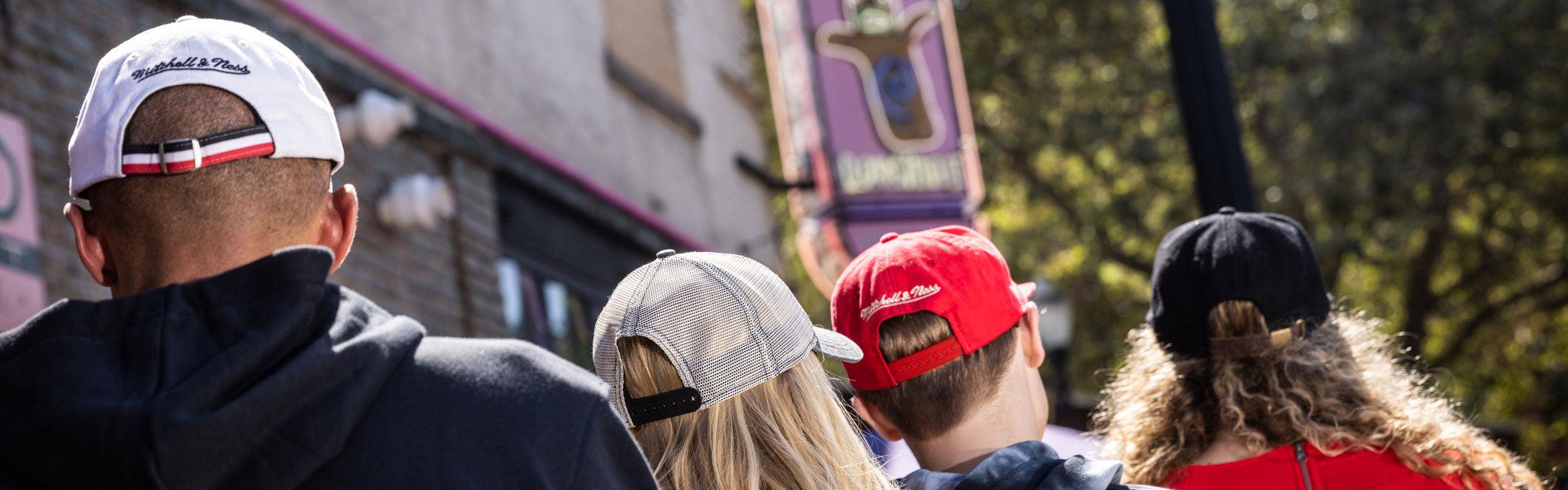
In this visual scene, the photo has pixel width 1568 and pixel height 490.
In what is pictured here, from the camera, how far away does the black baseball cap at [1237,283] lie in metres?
2.77

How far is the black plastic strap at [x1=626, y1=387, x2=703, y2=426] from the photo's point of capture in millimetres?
2123

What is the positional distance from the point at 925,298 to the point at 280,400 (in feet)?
3.90

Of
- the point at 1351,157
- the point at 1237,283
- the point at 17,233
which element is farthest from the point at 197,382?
the point at 1351,157

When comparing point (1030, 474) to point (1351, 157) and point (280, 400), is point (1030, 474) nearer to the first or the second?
point (280, 400)

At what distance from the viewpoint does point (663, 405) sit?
2141 millimetres

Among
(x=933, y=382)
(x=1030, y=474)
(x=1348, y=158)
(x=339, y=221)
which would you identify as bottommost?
(x=1348, y=158)

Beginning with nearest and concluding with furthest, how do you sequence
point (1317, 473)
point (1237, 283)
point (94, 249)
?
point (94, 249), point (1317, 473), point (1237, 283)

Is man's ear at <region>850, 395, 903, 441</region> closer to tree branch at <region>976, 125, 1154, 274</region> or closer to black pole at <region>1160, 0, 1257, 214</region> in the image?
black pole at <region>1160, 0, 1257, 214</region>

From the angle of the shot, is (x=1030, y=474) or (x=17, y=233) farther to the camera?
(x=17, y=233)

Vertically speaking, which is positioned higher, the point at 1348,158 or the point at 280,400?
the point at 280,400

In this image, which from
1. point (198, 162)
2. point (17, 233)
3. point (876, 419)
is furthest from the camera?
point (17, 233)

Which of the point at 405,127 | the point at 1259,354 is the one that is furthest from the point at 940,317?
the point at 405,127

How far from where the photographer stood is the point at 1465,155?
12.7m

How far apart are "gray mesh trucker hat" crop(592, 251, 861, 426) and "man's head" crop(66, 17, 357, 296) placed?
50cm
